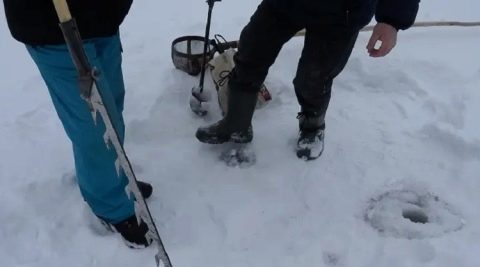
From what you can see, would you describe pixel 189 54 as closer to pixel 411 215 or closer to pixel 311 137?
pixel 311 137

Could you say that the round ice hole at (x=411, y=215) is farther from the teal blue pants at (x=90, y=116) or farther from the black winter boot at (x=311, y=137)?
the teal blue pants at (x=90, y=116)

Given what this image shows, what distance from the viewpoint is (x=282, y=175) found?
2.49m

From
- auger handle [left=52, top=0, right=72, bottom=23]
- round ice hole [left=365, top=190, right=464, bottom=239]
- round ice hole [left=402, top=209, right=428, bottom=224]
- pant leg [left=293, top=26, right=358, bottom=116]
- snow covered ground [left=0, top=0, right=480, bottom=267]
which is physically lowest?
round ice hole [left=402, top=209, right=428, bottom=224]

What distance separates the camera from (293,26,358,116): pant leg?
2.16 meters

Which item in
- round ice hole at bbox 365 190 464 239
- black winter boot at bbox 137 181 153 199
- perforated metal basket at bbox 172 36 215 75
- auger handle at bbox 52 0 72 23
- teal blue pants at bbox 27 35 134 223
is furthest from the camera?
perforated metal basket at bbox 172 36 215 75

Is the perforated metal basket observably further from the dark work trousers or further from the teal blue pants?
the teal blue pants

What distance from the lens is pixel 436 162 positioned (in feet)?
8.31

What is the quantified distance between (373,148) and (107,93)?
1468 mm

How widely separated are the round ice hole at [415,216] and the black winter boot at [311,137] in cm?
50

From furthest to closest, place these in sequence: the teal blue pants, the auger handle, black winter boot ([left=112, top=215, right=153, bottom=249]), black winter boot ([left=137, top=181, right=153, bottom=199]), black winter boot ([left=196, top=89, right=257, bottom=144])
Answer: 1. black winter boot ([left=196, top=89, right=257, bottom=144])
2. black winter boot ([left=137, top=181, right=153, bottom=199])
3. black winter boot ([left=112, top=215, right=153, bottom=249])
4. the teal blue pants
5. the auger handle

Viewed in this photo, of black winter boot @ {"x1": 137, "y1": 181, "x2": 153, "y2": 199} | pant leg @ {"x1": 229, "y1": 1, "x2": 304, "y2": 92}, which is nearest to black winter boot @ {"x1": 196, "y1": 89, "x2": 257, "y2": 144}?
pant leg @ {"x1": 229, "y1": 1, "x2": 304, "y2": 92}

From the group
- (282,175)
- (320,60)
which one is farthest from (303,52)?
(282,175)

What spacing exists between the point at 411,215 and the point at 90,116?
4.72 ft

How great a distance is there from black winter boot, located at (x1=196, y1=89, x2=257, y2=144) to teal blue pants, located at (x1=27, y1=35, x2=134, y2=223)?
0.56 m
